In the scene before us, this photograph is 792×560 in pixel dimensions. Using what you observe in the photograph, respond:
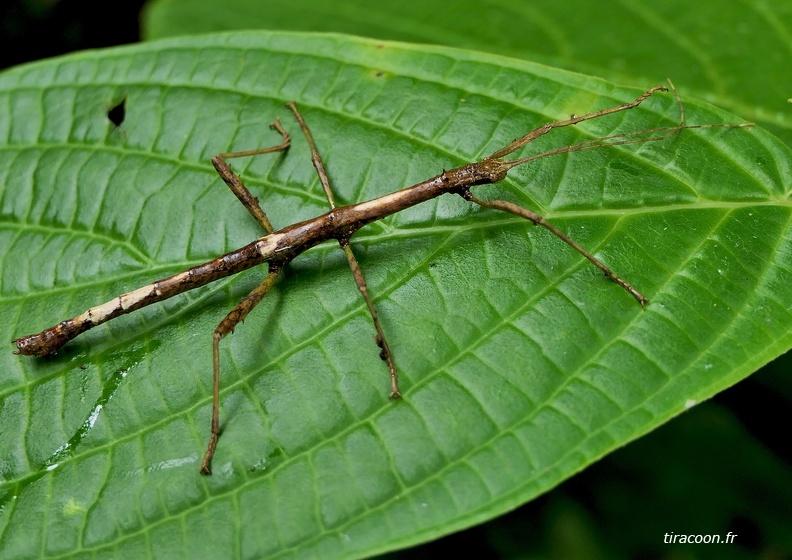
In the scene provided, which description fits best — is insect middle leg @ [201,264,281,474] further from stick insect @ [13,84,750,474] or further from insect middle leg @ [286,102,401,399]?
insect middle leg @ [286,102,401,399]

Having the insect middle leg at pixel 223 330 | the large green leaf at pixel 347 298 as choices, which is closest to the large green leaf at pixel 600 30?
the large green leaf at pixel 347 298

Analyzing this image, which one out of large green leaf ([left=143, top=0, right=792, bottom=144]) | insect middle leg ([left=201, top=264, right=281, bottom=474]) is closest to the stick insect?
insect middle leg ([left=201, top=264, right=281, bottom=474])

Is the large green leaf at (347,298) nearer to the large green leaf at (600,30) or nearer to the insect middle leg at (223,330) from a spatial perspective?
the insect middle leg at (223,330)

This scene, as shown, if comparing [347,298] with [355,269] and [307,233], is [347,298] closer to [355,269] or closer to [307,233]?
[355,269]

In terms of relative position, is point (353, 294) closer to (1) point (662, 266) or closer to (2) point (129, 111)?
(1) point (662, 266)

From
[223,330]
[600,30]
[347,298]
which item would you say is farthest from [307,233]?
[600,30]

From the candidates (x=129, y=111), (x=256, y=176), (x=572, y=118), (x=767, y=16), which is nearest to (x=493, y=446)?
(x=572, y=118)
